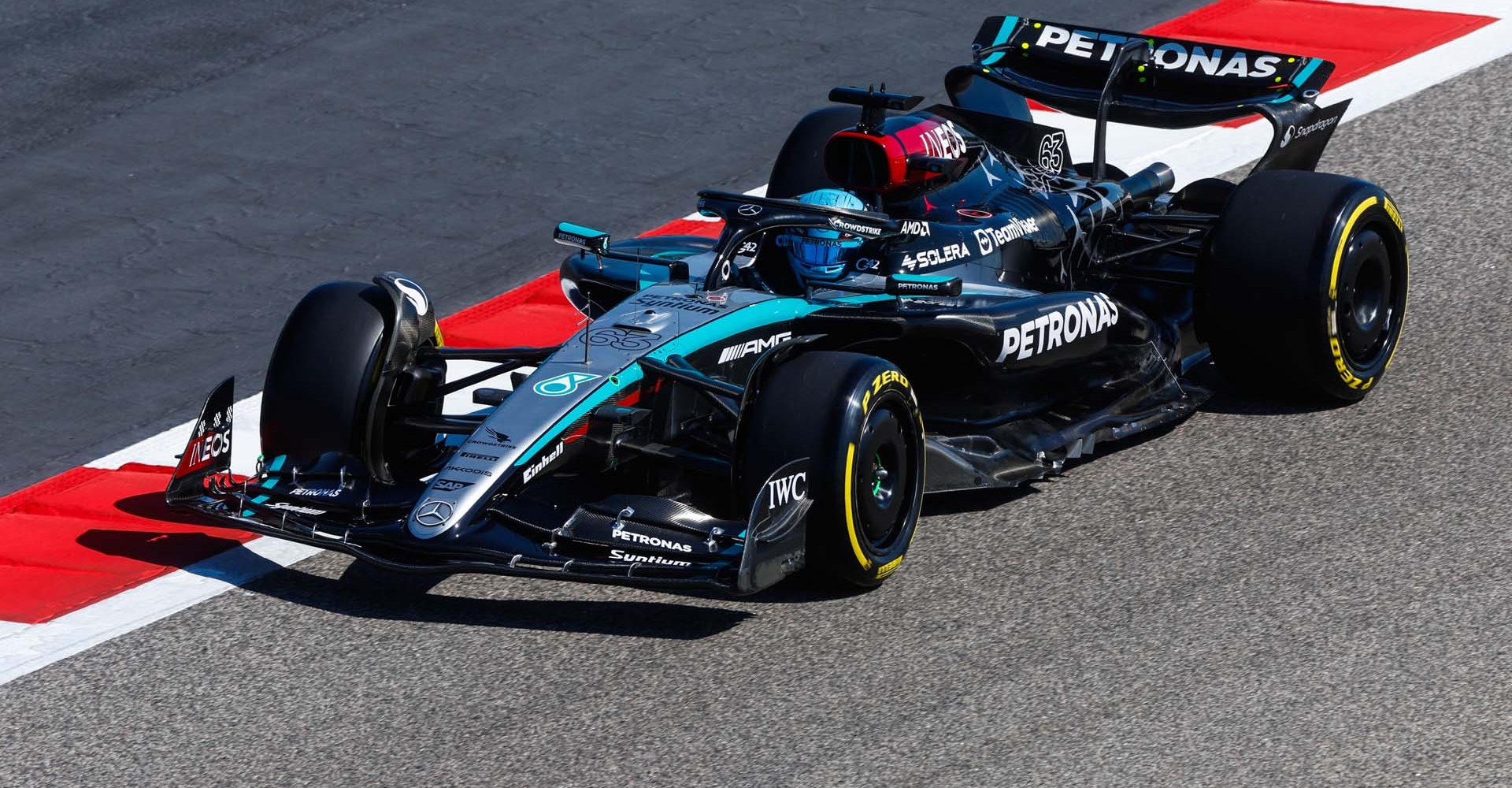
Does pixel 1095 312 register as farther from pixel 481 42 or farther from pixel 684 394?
pixel 481 42

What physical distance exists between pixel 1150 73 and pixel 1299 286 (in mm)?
2054

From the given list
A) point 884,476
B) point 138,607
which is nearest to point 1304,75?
point 884,476

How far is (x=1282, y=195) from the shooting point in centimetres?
804

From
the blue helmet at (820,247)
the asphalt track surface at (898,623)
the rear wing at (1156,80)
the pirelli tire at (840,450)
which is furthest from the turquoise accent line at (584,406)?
the rear wing at (1156,80)

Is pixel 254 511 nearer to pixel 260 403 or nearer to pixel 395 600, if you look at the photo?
pixel 395 600

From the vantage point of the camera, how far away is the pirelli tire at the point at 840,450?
21.0 ft

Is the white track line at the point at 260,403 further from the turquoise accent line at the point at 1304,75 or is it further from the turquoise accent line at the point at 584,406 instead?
the turquoise accent line at the point at 1304,75

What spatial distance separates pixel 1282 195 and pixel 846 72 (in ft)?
17.6

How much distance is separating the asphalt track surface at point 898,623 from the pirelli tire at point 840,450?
0.22 m

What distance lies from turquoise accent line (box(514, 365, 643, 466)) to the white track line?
1.38 m

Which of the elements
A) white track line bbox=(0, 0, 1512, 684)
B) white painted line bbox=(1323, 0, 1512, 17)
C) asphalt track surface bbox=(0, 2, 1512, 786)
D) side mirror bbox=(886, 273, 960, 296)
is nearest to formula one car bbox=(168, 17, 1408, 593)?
side mirror bbox=(886, 273, 960, 296)

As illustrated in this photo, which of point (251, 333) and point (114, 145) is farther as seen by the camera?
point (114, 145)

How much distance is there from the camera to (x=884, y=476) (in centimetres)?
677

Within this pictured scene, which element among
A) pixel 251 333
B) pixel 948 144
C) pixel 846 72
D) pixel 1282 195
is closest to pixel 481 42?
pixel 846 72
